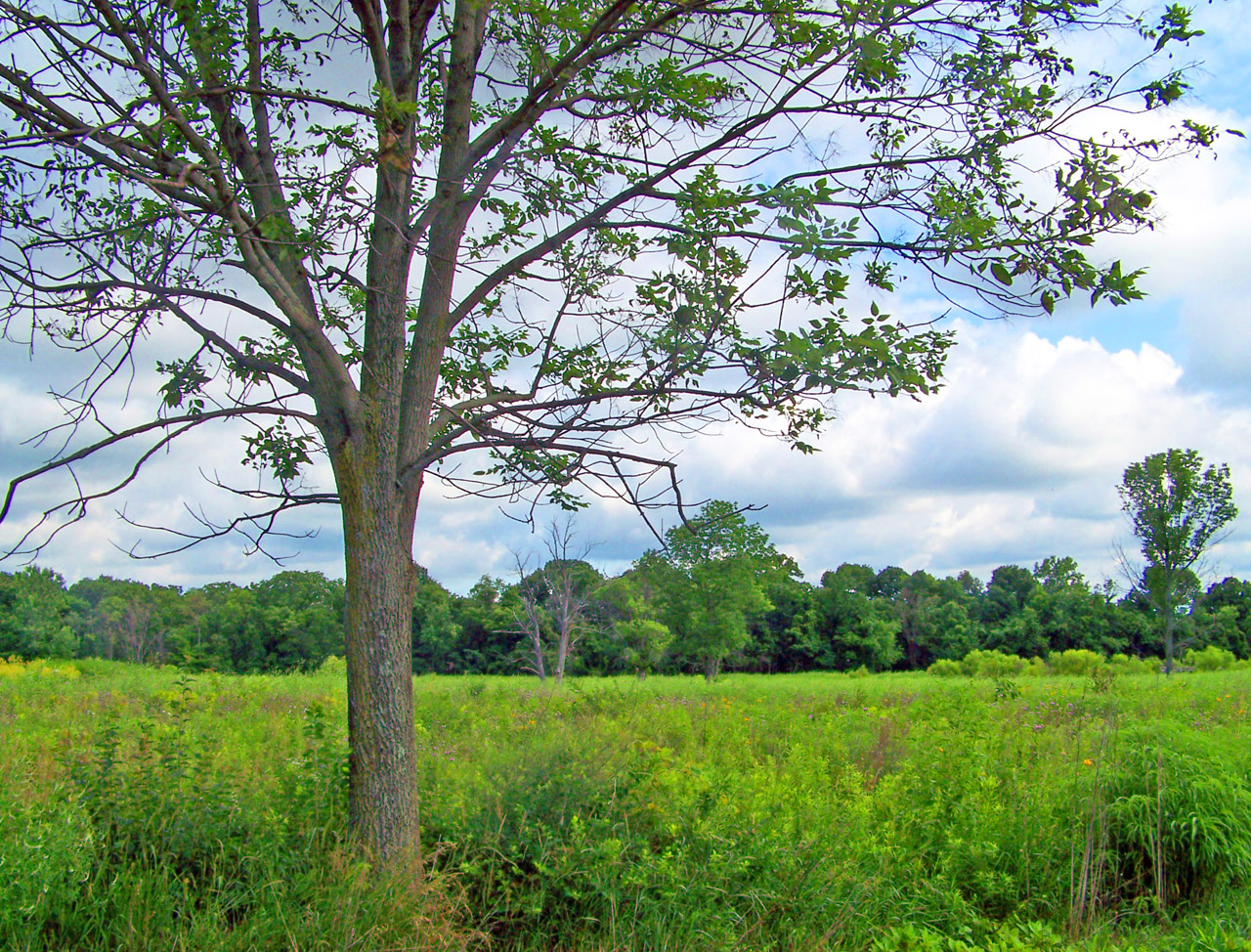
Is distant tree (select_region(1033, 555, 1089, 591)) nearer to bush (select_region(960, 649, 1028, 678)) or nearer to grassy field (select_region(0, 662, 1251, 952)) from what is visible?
bush (select_region(960, 649, 1028, 678))

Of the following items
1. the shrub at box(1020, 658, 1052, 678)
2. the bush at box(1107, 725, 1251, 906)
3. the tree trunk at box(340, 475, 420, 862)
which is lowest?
the shrub at box(1020, 658, 1052, 678)

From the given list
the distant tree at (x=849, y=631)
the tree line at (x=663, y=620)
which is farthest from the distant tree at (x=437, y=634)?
the distant tree at (x=849, y=631)

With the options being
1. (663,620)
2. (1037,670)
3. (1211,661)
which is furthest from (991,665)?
(663,620)

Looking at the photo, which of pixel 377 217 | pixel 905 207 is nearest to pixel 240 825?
pixel 377 217

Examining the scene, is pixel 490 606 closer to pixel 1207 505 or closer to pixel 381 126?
pixel 1207 505

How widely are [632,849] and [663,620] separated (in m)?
33.6

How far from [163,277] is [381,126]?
1.38 m

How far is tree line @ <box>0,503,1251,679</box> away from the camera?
33969 mm

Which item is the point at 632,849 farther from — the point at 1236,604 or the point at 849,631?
the point at 1236,604

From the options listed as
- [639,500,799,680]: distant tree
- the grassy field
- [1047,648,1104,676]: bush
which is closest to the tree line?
[639,500,799,680]: distant tree

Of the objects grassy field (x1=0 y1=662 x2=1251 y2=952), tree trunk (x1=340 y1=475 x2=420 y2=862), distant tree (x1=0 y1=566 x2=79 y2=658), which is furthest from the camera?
distant tree (x1=0 y1=566 x2=79 y2=658)

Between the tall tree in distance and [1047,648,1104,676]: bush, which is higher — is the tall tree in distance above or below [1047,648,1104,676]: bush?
above

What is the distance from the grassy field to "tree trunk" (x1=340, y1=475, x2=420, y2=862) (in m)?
0.26

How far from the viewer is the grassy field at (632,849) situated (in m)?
3.57
